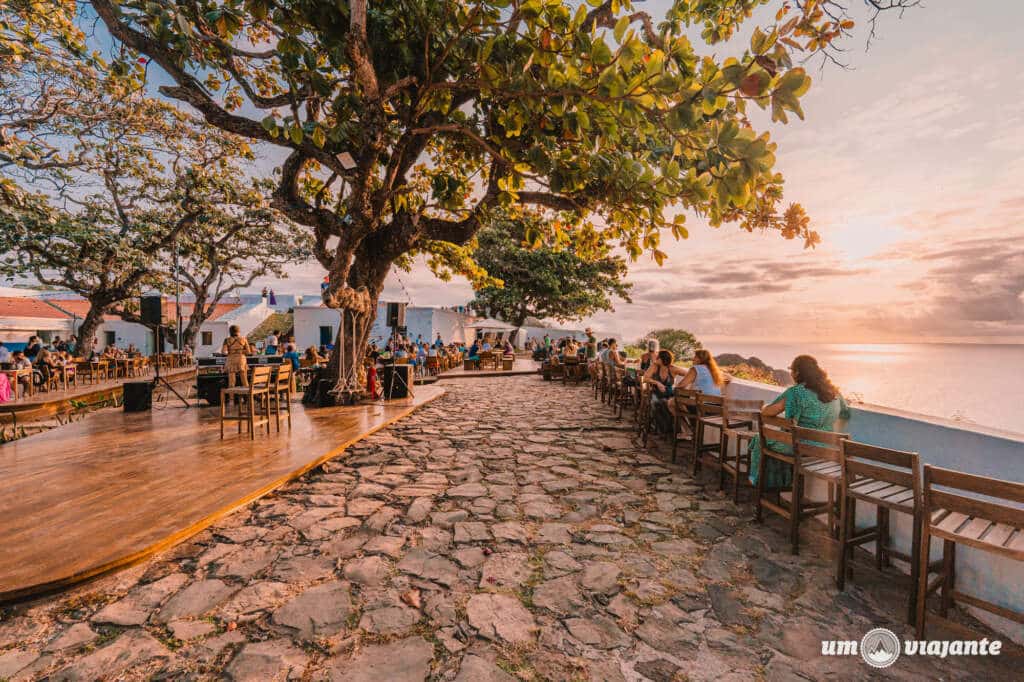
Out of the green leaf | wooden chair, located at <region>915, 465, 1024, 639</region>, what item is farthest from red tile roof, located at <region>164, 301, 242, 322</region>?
wooden chair, located at <region>915, 465, 1024, 639</region>

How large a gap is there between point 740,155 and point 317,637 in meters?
3.45

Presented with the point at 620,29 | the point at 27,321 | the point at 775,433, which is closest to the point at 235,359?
the point at 620,29

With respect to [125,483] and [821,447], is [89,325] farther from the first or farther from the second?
[821,447]

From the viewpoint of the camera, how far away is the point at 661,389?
6.22 metres

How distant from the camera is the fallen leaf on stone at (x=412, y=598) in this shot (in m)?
2.39

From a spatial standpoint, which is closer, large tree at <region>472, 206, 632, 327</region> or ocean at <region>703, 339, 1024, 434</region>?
ocean at <region>703, 339, 1024, 434</region>

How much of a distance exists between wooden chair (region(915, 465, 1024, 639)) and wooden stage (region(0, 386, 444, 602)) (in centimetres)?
453

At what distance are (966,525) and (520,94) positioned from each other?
3.86 meters

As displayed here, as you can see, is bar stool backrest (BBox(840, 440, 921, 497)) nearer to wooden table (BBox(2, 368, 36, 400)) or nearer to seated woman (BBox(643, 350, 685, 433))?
seated woman (BBox(643, 350, 685, 433))

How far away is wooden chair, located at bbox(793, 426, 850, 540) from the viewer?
2795 millimetres

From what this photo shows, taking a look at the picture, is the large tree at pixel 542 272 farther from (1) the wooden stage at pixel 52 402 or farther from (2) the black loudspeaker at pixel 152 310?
(2) the black loudspeaker at pixel 152 310

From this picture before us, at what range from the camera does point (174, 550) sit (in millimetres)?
2969

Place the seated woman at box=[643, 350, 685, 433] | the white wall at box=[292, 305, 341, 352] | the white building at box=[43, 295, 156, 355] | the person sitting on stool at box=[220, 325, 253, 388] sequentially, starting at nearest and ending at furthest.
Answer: the seated woman at box=[643, 350, 685, 433] → the person sitting on stool at box=[220, 325, 253, 388] → the white wall at box=[292, 305, 341, 352] → the white building at box=[43, 295, 156, 355]

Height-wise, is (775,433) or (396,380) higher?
(775,433)
